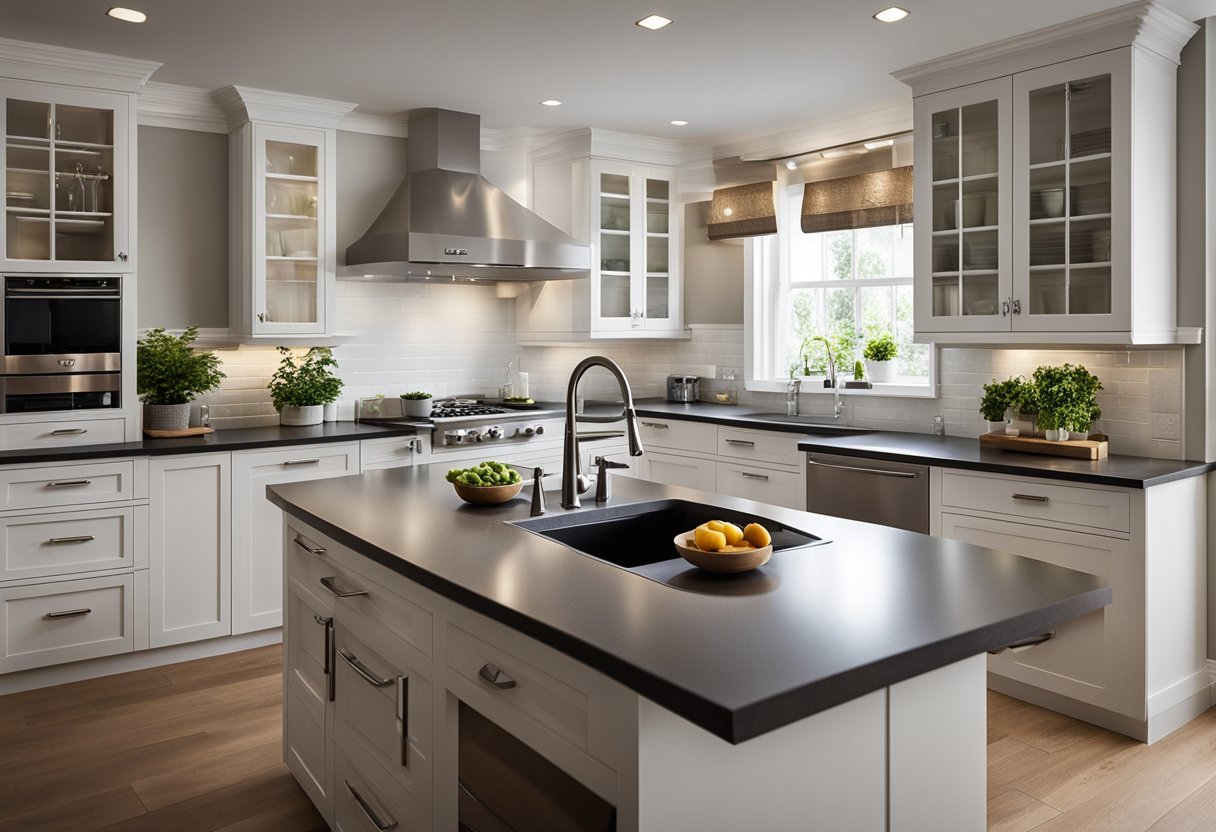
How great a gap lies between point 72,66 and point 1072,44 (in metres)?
4.26

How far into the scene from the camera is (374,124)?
5.23 m

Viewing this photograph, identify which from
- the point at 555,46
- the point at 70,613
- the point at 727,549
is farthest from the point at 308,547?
the point at 555,46

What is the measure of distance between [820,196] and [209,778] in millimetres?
4224

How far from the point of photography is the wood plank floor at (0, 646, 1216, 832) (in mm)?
2857

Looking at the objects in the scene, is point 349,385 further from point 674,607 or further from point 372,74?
point 674,607

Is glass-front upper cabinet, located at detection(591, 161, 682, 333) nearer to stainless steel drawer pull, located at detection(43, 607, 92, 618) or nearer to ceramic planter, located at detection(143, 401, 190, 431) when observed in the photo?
ceramic planter, located at detection(143, 401, 190, 431)

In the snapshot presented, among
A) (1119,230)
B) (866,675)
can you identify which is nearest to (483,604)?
(866,675)

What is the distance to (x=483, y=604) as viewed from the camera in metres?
1.76

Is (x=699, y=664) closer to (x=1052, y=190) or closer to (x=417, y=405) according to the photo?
(x=1052, y=190)

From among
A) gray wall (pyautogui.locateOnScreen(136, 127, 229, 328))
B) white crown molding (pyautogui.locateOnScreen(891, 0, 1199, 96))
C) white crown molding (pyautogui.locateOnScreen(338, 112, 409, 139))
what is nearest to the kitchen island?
white crown molding (pyautogui.locateOnScreen(891, 0, 1199, 96))

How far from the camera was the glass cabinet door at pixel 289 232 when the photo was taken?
187 inches

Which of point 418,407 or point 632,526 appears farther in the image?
point 418,407

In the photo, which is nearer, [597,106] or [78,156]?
[78,156]

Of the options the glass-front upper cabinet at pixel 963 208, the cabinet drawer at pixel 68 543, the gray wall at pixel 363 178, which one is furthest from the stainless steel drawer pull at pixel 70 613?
the glass-front upper cabinet at pixel 963 208
